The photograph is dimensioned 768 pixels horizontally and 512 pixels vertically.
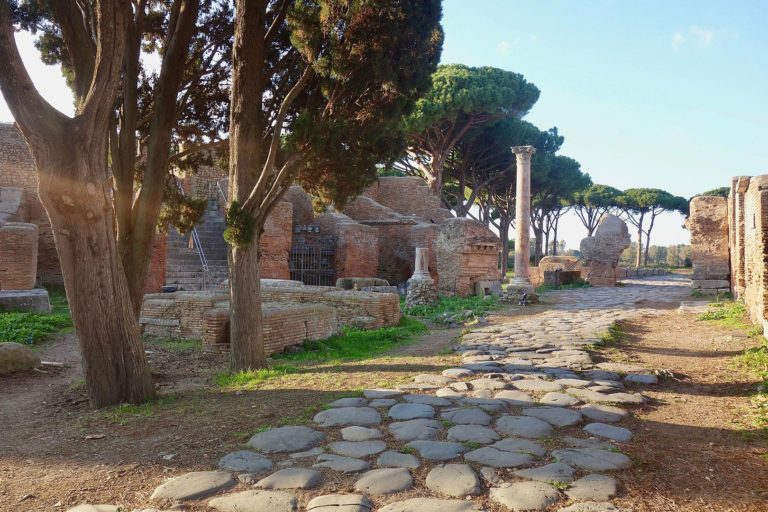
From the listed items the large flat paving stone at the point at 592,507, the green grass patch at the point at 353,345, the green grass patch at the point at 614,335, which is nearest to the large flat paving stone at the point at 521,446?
the large flat paving stone at the point at 592,507

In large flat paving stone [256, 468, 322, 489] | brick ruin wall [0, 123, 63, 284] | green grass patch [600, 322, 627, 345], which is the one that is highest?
brick ruin wall [0, 123, 63, 284]

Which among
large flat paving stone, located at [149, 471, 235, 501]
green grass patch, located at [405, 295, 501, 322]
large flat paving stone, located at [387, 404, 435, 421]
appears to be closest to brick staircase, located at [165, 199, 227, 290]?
green grass patch, located at [405, 295, 501, 322]

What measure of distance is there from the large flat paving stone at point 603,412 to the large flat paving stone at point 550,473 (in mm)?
1043

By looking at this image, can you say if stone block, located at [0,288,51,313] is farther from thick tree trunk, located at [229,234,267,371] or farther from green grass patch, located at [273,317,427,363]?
thick tree trunk, located at [229,234,267,371]

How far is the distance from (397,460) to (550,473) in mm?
817

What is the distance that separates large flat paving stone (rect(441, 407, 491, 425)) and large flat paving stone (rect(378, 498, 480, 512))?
123cm

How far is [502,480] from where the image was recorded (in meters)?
2.78

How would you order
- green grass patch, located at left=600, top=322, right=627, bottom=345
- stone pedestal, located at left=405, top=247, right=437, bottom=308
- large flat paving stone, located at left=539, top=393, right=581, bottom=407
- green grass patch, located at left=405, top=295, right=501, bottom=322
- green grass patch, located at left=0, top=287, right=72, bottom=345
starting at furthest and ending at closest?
stone pedestal, located at left=405, top=247, right=437, bottom=308, green grass patch, located at left=405, top=295, right=501, bottom=322, green grass patch, located at left=0, top=287, right=72, bottom=345, green grass patch, located at left=600, top=322, right=627, bottom=345, large flat paving stone, located at left=539, top=393, right=581, bottom=407

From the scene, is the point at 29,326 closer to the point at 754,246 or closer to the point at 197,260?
the point at 197,260

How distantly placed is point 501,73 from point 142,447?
23913 millimetres

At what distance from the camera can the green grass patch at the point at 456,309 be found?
12.5 metres

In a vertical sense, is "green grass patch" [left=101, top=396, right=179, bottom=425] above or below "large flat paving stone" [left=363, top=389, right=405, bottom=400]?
below

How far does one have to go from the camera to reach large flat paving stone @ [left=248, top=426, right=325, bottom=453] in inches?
132

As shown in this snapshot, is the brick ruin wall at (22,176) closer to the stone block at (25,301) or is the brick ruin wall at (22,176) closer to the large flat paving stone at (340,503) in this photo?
the stone block at (25,301)
